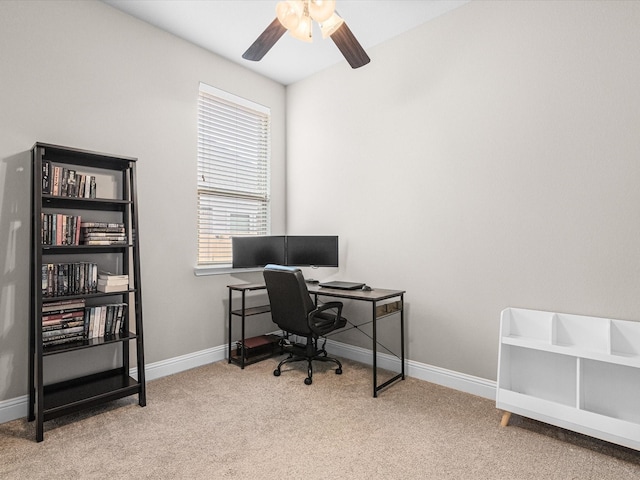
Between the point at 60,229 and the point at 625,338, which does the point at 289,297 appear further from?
the point at 625,338

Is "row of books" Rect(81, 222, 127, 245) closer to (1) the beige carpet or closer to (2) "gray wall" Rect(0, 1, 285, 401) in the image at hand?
(2) "gray wall" Rect(0, 1, 285, 401)

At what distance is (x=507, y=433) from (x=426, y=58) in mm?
2866

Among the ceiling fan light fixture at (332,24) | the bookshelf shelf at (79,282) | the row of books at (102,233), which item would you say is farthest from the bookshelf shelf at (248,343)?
the ceiling fan light fixture at (332,24)

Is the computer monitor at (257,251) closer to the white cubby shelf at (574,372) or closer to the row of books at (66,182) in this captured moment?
the row of books at (66,182)

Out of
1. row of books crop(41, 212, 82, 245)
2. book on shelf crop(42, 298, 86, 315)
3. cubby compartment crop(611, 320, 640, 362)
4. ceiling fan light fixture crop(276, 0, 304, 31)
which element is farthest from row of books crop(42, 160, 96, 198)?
cubby compartment crop(611, 320, 640, 362)

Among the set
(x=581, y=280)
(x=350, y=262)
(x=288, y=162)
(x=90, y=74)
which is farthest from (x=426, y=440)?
(x=90, y=74)

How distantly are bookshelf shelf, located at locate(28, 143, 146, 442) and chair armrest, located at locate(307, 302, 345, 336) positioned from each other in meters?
1.28

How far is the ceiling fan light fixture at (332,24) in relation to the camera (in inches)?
80.4

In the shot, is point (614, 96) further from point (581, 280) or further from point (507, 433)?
point (507, 433)

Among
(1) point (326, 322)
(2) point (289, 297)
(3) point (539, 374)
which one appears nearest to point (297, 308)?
(2) point (289, 297)

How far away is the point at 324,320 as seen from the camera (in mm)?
3119

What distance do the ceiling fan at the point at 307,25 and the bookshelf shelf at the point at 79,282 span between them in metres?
1.31

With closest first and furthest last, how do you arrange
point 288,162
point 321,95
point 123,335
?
1. point 123,335
2. point 321,95
3. point 288,162

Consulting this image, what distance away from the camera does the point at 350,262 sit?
3.58 m
